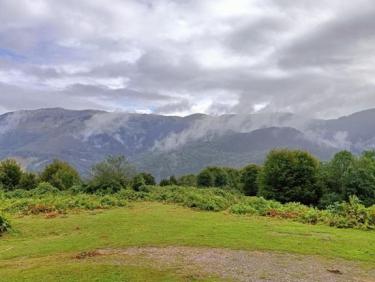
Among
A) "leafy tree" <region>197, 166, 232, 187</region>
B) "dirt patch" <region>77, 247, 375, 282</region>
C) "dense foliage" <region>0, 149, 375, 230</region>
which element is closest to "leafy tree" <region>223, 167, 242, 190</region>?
"leafy tree" <region>197, 166, 232, 187</region>

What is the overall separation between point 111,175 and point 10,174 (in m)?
29.8

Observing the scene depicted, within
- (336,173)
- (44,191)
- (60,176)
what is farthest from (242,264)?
(60,176)

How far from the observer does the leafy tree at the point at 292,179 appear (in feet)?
236

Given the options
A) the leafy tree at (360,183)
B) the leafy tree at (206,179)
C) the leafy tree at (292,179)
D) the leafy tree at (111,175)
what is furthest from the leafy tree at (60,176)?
the leafy tree at (360,183)

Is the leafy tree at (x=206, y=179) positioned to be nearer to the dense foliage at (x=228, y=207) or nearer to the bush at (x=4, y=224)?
the dense foliage at (x=228, y=207)

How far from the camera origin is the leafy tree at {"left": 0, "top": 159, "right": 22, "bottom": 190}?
3068 inches

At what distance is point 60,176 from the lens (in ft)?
275

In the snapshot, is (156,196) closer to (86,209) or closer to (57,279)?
(86,209)

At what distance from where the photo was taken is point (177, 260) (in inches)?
763

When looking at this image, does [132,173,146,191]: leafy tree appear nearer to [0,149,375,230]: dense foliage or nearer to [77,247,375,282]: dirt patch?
[0,149,375,230]: dense foliage

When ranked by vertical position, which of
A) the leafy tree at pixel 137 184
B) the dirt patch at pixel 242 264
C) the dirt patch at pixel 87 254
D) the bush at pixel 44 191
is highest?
the leafy tree at pixel 137 184

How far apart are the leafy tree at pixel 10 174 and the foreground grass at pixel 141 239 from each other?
45.4 metres

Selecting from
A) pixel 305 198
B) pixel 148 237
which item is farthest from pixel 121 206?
pixel 305 198

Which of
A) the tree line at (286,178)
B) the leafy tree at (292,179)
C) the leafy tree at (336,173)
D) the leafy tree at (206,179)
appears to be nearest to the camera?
the tree line at (286,178)
